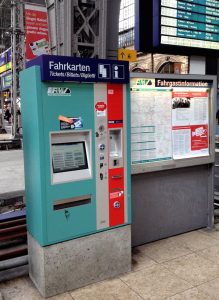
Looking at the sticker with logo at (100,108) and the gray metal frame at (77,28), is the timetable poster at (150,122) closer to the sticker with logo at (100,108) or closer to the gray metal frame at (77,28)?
the sticker with logo at (100,108)

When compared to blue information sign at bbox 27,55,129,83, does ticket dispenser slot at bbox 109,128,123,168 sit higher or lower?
lower

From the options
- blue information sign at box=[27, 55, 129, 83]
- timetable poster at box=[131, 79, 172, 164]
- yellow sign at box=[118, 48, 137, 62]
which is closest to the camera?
blue information sign at box=[27, 55, 129, 83]

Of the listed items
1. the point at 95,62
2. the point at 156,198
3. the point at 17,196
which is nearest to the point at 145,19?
the point at 95,62

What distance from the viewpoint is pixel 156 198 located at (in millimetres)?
4262

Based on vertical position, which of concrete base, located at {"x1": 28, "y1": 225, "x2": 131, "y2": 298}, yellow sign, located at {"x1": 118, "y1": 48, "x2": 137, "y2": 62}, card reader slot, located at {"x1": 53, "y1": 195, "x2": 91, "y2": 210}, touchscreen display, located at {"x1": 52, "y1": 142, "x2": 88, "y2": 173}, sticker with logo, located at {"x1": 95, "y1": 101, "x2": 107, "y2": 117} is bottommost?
concrete base, located at {"x1": 28, "y1": 225, "x2": 131, "y2": 298}

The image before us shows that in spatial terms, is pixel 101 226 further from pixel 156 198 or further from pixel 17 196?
pixel 17 196

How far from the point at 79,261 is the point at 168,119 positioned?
1.95 metres

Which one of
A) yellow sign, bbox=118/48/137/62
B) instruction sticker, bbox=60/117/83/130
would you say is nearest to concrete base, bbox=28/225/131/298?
instruction sticker, bbox=60/117/83/130

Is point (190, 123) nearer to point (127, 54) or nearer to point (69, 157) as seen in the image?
point (69, 157)

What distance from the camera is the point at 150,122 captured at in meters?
4.01

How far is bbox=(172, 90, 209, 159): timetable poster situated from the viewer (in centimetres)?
421

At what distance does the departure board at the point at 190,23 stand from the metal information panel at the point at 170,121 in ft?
1.84

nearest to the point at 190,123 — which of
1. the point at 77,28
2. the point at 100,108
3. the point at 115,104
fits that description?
the point at 115,104

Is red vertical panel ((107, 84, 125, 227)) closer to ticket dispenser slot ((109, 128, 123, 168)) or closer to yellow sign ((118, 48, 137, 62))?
ticket dispenser slot ((109, 128, 123, 168))
